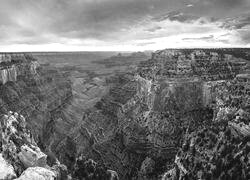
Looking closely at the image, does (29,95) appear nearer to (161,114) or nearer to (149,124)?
(149,124)

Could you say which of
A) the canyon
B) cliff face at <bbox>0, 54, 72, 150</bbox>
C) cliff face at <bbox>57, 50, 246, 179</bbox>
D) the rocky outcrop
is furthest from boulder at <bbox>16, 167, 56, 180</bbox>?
cliff face at <bbox>0, 54, 72, 150</bbox>

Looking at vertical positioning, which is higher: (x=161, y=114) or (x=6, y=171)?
(x=6, y=171)

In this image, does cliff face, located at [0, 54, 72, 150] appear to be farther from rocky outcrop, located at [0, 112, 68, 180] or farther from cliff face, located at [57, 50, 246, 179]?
rocky outcrop, located at [0, 112, 68, 180]

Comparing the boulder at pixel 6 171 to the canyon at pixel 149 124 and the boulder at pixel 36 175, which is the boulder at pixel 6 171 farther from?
the boulder at pixel 36 175

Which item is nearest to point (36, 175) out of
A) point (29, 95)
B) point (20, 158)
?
point (20, 158)

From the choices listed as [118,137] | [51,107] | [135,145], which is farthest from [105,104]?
[135,145]

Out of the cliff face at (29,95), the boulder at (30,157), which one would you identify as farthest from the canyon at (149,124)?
the cliff face at (29,95)

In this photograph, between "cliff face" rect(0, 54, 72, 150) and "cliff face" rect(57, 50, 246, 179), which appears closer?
"cliff face" rect(57, 50, 246, 179)
